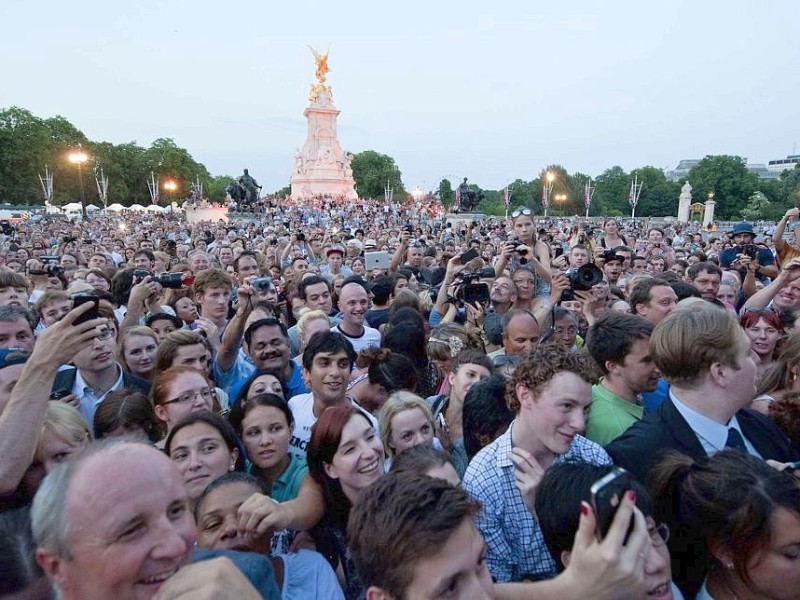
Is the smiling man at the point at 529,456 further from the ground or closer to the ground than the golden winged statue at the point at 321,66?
closer to the ground

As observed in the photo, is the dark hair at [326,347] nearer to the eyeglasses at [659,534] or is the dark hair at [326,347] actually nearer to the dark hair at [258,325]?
the dark hair at [258,325]

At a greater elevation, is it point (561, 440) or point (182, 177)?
point (182, 177)

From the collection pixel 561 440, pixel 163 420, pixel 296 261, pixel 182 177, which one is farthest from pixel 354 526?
pixel 182 177

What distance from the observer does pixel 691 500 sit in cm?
194

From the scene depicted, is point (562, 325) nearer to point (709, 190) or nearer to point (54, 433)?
point (54, 433)

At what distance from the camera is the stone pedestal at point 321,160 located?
185 ft

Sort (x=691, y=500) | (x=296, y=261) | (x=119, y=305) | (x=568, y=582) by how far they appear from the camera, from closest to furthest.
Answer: (x=568, y=582) → (x=691, y=500) → (x=119, y=305) → (x=296, y=261)

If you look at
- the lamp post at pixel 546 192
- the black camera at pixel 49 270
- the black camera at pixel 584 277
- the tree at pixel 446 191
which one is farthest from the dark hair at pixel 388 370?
the tree at pixel 446 191

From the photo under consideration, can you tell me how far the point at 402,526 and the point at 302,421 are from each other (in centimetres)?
222

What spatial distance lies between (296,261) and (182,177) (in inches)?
3449

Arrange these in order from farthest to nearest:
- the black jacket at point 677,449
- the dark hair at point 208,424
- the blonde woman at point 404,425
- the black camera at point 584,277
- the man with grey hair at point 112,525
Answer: the black camera at point 584,277 → the blonde woman at point 404,425 → the dark hair at point 208,424 → the black jacket at point 677,449 → the man with grey hair at point 112,525

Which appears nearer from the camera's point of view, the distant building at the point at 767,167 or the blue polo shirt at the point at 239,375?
the blue polo shirt at the point at 239,375

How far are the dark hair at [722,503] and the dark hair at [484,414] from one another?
115 cm

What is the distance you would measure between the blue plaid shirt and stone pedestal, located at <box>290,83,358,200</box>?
54.0m
